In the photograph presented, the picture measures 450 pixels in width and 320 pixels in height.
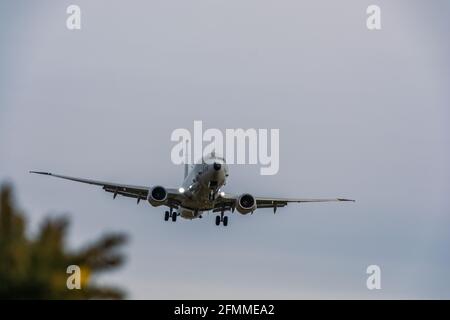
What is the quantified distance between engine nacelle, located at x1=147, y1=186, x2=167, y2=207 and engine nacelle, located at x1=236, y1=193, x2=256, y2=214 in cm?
610

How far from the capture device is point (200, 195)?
4406cm

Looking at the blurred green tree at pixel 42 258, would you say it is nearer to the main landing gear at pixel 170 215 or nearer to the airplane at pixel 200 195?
the airplane at pixel 200 195

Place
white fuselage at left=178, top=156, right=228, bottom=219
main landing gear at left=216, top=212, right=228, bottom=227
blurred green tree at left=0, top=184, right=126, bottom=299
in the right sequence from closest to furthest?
blurred green tree at left=0, top=184, right=126, bottom=299, white fuselage at left=178, top=156, right=228, bottom=219, main landing gear at left=216, top=212, right=228, bottom=227

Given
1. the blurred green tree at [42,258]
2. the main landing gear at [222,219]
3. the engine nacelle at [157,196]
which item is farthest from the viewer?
the main landing gear at [222,219]

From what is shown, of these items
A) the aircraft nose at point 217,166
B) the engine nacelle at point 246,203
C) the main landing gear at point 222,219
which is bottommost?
the main landing gear at point 222,219

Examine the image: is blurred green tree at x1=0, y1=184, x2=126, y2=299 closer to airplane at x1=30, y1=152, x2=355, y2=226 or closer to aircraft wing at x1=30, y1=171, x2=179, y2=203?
airplane at x1=30, y1=152, x2=355, y2=226

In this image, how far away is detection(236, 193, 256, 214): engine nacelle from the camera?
4425 cm

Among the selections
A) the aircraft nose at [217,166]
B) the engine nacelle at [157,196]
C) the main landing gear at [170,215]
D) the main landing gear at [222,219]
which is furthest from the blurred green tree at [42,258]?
the main landing gear at [170,215]

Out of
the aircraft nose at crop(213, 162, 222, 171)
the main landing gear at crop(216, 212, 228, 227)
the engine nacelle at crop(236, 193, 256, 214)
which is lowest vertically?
the main landing gear at crop(216, 212, 228, 227)

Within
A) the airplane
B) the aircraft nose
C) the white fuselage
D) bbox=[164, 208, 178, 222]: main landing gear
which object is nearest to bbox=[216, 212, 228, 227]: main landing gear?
the airplane

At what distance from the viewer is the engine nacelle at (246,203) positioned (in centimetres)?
4425

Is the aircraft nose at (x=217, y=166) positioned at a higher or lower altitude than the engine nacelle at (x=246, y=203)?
higher
